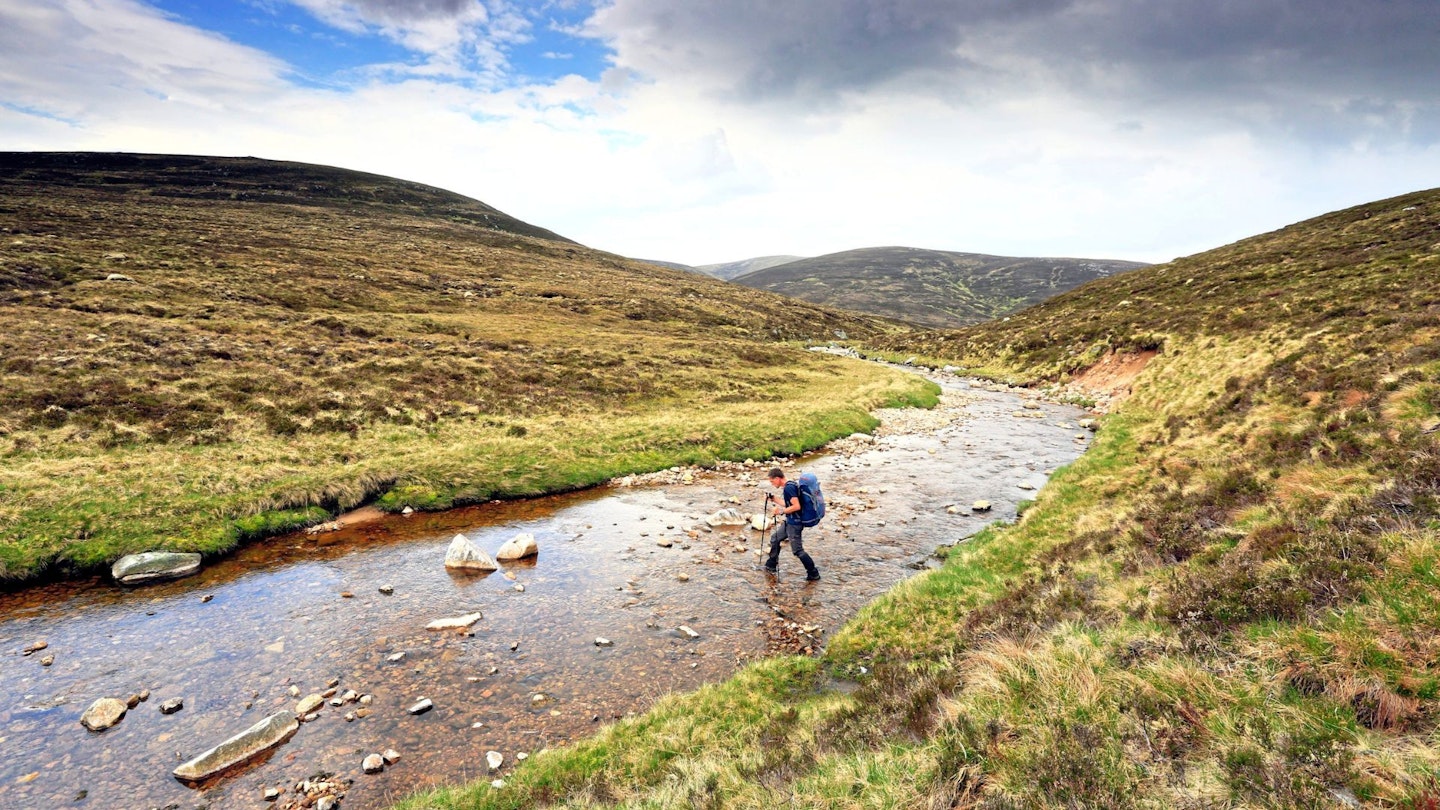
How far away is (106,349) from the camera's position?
3066cm

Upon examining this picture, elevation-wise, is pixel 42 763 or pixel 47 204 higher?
pixel 47 204

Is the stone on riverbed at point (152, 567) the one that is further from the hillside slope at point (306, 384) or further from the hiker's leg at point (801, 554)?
the hiker's leg at point (801, 554)

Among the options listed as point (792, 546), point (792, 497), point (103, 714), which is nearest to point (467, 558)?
point (103, 714)

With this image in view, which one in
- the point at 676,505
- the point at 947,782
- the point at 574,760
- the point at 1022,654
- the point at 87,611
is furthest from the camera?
the point at 676,505

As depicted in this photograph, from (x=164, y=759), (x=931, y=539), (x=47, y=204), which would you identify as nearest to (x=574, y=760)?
(x=164, y=759)

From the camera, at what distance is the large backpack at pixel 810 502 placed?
48.4 ft

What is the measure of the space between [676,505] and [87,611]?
15.7 metres

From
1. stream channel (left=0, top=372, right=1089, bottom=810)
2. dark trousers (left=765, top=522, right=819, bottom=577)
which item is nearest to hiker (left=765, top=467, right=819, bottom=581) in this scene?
dark trousers (left=765, top=522, right=819, bottom=577)

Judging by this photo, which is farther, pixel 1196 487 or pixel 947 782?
pixel 1196 487

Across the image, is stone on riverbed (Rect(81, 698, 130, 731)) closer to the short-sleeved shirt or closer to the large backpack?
the short-sleeved shirt

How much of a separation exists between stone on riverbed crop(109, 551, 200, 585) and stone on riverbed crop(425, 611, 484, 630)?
842 cm

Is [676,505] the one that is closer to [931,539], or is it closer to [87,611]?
[931,539]

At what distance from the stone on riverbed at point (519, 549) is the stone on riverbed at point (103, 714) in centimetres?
788

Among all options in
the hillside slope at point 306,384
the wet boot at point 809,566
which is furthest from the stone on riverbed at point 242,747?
the wet boot at point 809,566
